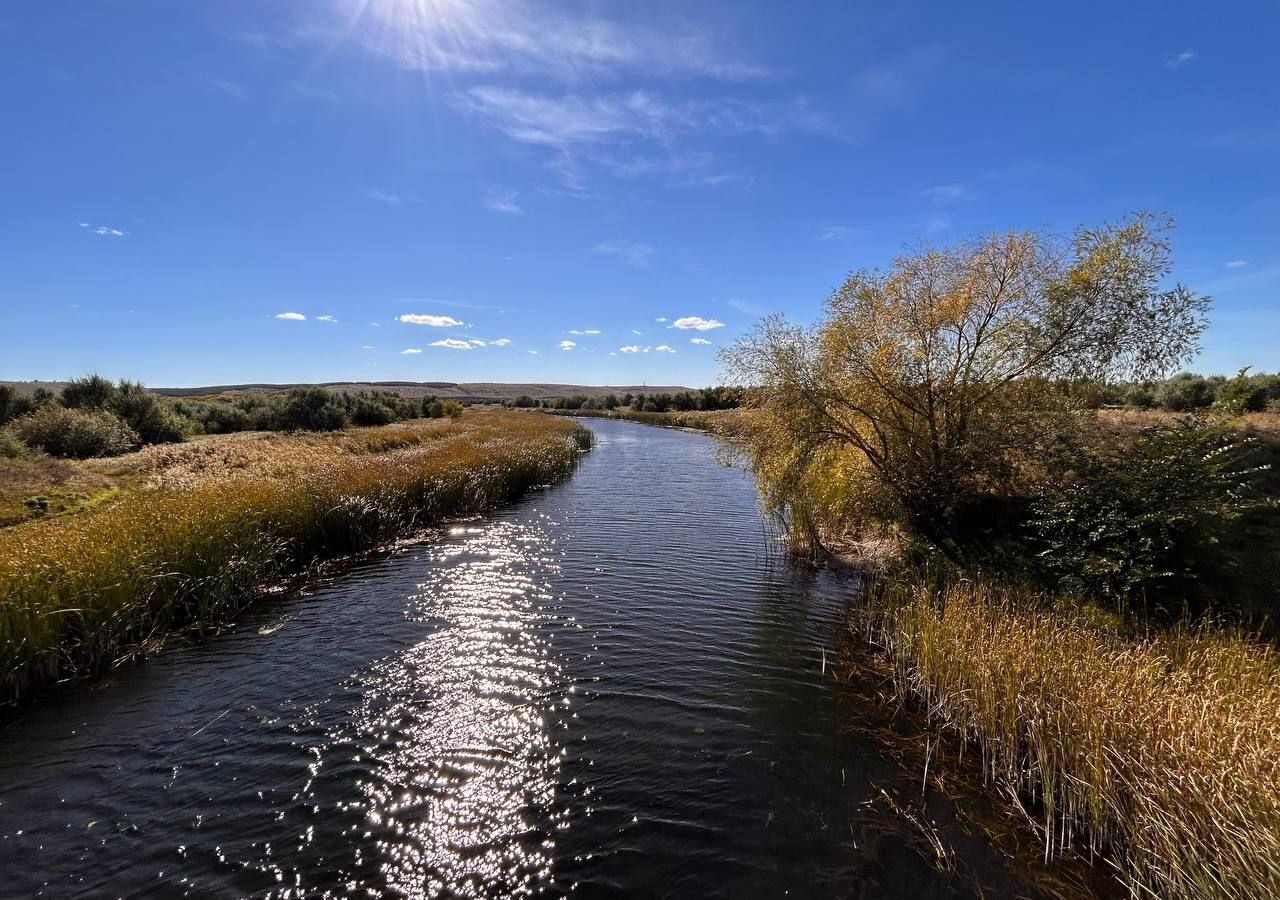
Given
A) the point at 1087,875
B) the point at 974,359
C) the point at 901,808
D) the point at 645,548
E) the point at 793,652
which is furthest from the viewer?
the point at 645,548

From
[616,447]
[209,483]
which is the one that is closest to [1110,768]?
[209,483]

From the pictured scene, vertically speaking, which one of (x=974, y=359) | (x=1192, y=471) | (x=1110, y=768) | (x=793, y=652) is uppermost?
(x=974, y=359)

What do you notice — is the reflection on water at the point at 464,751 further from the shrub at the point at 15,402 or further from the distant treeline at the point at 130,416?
the shrub at the point at 15,402

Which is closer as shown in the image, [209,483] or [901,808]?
[901,808]

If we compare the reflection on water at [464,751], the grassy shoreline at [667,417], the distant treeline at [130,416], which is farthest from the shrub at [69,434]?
the grassy shoreline at [667,417]

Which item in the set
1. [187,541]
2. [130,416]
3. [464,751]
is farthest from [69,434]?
[464,751]

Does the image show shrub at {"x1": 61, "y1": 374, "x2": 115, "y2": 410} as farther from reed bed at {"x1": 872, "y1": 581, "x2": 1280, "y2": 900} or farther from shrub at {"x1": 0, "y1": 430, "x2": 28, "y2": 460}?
reed bed at {"x1": 872, "y1": 581, "x2": 1280, "y2": 900}

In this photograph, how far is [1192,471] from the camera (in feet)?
33.5

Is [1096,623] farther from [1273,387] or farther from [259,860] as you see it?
[1273,387]

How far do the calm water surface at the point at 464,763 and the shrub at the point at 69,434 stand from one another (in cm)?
1897

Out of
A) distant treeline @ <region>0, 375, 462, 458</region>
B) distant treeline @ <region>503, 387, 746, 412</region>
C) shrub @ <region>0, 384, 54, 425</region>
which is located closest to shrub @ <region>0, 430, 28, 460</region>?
distant treeline @ <region>0, 375, 462, 458</region>

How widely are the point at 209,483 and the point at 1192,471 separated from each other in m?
23.1

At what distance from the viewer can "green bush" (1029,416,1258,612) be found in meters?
9.69

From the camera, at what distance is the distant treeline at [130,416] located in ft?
73.1
